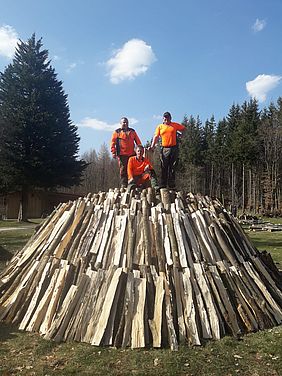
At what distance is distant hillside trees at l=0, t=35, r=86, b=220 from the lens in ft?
90.5

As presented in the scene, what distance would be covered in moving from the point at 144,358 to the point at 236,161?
156 feet

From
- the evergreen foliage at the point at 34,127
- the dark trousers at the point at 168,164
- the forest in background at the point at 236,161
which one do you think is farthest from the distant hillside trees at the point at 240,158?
the dark trousers at the point at 168,164

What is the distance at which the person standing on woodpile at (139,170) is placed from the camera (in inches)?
348

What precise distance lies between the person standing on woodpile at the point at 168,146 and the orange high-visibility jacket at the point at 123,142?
0.60 metres

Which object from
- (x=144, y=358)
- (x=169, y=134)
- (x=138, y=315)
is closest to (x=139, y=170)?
(x=169, y=134)

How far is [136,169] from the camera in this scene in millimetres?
8930

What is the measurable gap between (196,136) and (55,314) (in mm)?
53427

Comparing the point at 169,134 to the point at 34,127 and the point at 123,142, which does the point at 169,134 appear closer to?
the point at 123,142

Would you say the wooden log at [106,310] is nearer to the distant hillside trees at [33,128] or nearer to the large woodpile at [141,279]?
the large woodpile at [141,279]

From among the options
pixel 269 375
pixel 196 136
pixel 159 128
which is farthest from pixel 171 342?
pixel 196 136

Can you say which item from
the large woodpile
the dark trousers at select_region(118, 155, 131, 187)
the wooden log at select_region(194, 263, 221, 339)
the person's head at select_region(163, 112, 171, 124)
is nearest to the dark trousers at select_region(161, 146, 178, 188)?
the person's head at select_region(163, 112, 171, 124)

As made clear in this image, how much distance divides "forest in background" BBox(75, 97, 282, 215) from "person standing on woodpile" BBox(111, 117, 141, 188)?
34225 millimetres

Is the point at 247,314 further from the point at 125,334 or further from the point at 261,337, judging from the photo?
the point at 125,334

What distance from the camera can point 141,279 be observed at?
6121 mm
